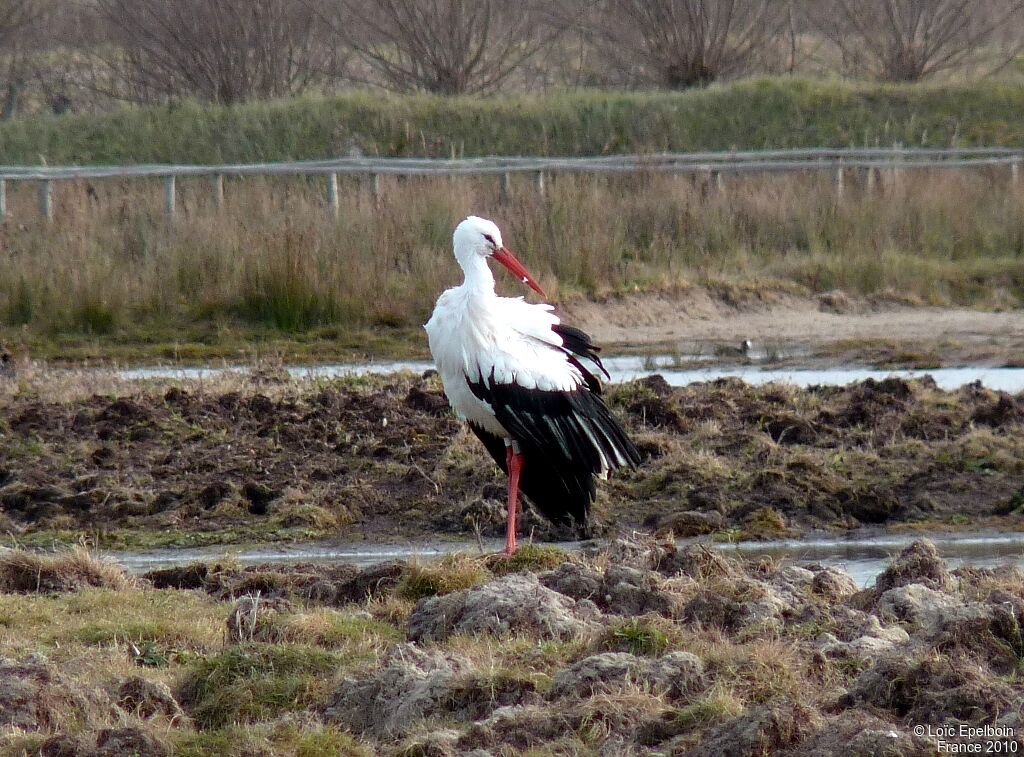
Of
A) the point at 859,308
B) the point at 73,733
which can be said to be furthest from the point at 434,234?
the point at 73,733

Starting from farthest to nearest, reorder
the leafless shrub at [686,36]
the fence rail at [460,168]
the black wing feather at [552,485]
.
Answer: the leafless shrub at [686,36], the fence rail at [460,168], the black wing feather at [552,485]

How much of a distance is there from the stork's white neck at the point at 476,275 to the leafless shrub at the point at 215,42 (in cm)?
2264

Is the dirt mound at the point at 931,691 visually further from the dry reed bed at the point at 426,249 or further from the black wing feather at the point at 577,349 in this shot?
the dry reed bed at the point at 426,249

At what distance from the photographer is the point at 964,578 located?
6.51 metres

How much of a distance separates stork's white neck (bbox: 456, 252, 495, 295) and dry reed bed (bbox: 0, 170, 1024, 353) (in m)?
7.14

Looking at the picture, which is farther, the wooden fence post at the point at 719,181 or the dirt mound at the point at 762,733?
the wooden fence post at the point at 719,181

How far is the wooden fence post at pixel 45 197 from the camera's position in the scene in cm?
1888

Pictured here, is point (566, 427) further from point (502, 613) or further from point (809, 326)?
point (809, 326)

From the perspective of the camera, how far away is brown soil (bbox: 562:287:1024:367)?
14.4 meters

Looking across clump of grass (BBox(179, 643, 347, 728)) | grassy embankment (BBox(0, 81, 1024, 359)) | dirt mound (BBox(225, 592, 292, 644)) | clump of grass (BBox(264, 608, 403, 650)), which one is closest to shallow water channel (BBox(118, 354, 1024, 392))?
grassy embankment (BBox(0, 81, 1024, 359))

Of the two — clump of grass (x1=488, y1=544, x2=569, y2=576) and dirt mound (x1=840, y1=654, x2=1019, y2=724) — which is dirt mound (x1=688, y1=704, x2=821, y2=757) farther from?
clump of grass (x1=488, y1=544, x2=569, y2=576)

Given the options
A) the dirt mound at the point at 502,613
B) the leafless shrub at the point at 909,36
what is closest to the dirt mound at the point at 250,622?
the dirt mound at the point at 502,613

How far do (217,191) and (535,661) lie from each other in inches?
571

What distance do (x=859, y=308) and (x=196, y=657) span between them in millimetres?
11857
